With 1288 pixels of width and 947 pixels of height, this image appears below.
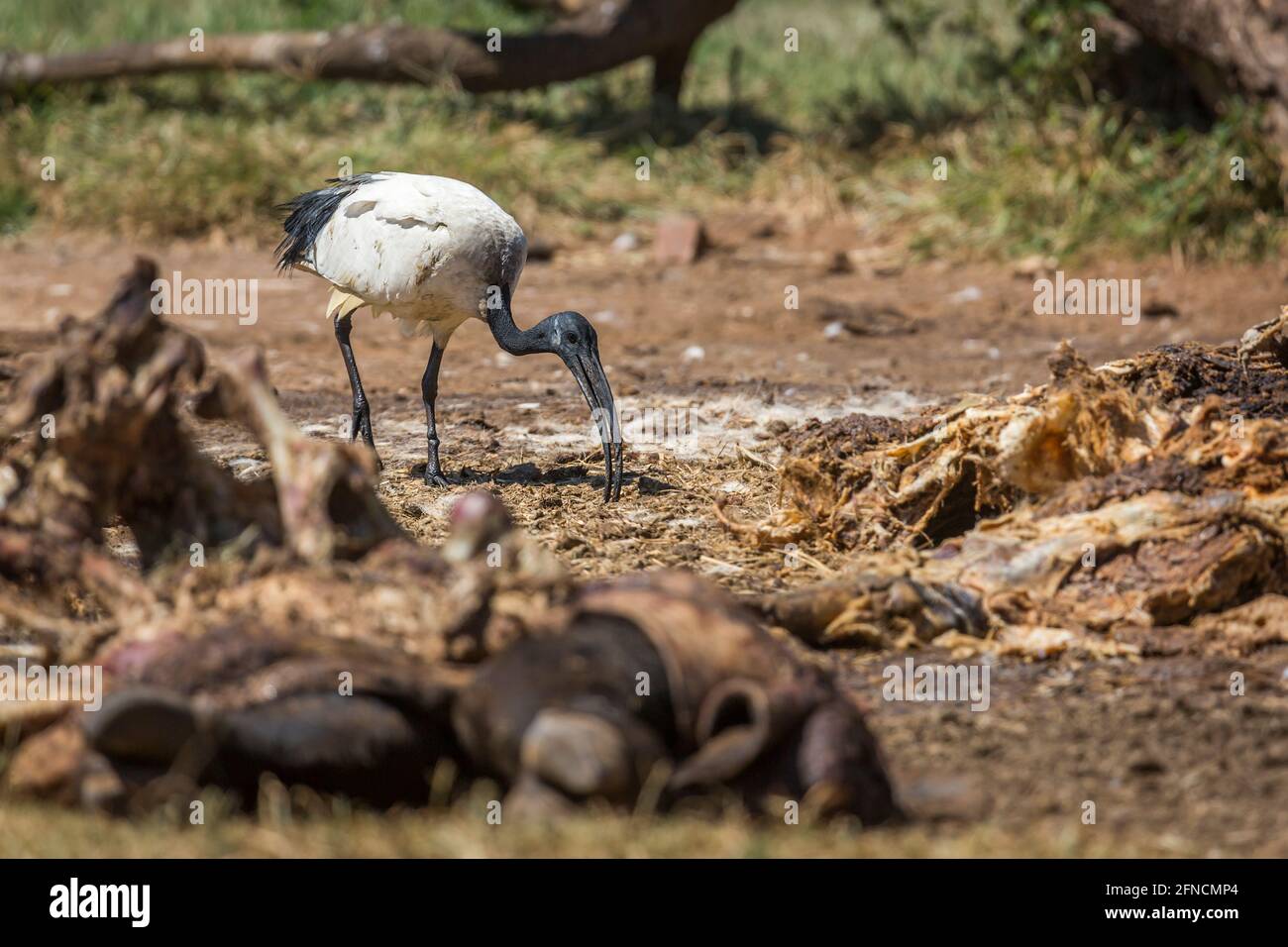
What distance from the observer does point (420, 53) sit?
12.7m

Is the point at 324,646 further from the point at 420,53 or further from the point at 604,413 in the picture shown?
the point at 420,53

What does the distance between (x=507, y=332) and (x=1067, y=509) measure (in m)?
2.94

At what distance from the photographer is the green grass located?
10945 millimetres

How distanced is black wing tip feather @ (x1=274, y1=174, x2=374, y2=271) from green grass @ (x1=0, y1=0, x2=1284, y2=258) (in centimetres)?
434

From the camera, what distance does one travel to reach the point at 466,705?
10.3ft

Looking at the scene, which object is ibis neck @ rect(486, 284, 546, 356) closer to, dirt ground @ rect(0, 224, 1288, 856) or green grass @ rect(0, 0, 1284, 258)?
dirt ground @ rect(0, 224, 1288, 856)

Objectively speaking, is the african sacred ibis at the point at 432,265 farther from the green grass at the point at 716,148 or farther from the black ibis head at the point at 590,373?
the green grass at the point at 716,148

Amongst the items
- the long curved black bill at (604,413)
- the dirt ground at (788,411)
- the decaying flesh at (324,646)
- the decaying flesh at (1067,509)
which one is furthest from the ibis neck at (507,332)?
the decaying flesh at (324,646)

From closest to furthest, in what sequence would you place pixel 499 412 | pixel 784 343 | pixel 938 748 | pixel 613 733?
pixel 613 733, pixel 938 748, pixel 499 412, pixel 784 343

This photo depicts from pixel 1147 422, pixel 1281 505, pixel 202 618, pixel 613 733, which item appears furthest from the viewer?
pixel 1147 422

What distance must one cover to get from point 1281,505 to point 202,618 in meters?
2.96

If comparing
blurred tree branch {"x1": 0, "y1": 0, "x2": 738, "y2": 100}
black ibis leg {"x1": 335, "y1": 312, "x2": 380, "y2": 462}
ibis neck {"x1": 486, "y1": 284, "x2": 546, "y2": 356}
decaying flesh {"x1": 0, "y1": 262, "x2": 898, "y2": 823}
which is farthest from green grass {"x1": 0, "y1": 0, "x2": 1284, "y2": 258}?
decaying flesh {"x1": 0, "y1": 262, "x2": 898, "y2": 823}

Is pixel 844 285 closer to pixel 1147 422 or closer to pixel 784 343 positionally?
pixel 784 343
